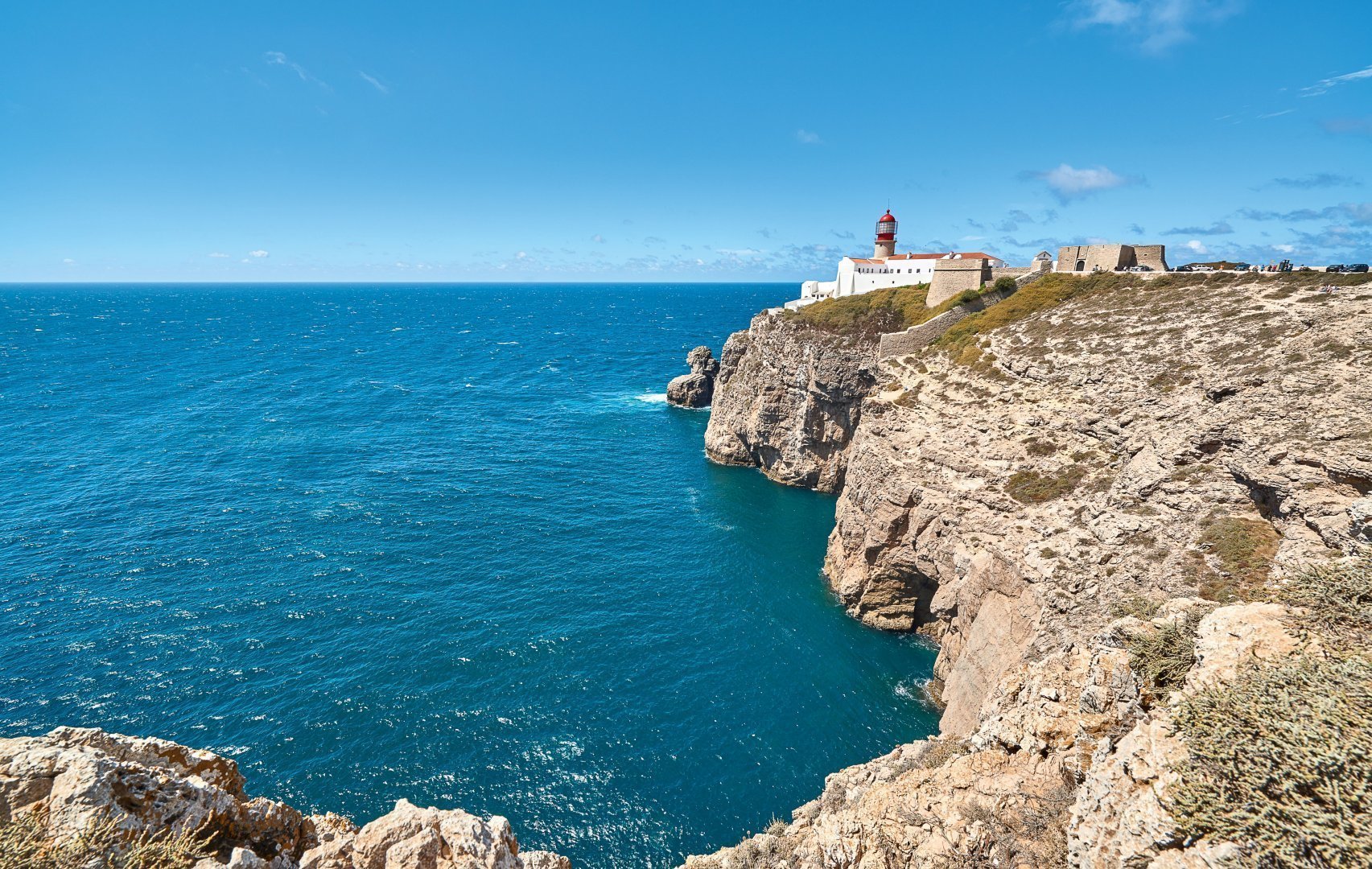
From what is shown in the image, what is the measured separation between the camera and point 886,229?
90750 mm

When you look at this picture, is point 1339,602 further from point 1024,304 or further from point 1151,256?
point 1151,256

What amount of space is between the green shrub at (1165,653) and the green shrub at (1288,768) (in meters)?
2.40

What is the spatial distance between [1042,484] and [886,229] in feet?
212

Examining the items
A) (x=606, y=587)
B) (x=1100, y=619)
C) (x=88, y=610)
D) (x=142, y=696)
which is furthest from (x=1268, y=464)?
(x=88, y=610)

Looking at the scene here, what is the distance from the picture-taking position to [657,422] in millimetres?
95312

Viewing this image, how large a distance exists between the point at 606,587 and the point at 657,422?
48985 mm

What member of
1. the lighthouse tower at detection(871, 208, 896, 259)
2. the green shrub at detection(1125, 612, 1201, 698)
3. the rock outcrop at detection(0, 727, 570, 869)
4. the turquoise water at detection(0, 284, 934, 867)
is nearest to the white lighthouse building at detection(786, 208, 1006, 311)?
the lighthouse tower at detection(871, 208, 896, 259)

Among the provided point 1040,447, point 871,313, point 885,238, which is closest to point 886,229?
point 885,238

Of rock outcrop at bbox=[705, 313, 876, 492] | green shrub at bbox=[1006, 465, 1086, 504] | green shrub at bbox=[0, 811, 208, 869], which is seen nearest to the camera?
green shrub at bbox=[0, 811, 208, 869]

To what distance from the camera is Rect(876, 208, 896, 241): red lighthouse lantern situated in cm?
9006

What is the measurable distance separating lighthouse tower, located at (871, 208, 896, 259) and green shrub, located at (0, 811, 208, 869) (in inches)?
3728

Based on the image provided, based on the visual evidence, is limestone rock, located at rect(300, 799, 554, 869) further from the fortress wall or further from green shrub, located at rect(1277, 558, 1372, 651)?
the fortress wall

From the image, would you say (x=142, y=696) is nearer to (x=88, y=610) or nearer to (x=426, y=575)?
(x=88, y=610)

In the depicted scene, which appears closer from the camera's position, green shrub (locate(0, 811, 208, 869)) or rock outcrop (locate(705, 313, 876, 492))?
green shrub (locate(0, 811, 208, 869))
